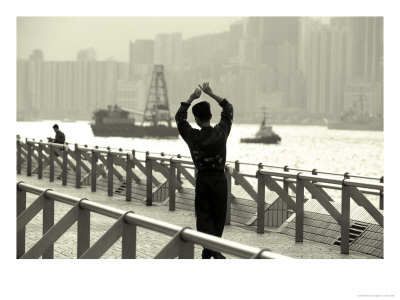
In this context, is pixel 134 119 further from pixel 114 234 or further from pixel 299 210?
pixel 114 234

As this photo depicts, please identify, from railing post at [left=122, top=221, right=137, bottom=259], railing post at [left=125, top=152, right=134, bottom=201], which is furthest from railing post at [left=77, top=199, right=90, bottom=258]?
railing post at [left=125, top=152, right=134, bottom=201]

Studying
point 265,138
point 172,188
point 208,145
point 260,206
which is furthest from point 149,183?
point 265,138

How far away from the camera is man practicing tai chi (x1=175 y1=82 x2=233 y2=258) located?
7.55 meters

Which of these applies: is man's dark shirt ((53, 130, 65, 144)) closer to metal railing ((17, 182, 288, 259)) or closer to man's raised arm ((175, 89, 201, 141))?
metal railing ((17, 182, 288, 259))

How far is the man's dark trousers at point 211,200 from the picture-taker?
7605 mm

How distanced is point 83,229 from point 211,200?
1.55m

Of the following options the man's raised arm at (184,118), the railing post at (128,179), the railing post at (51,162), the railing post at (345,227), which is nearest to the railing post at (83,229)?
the man's raised arm at (184,118)

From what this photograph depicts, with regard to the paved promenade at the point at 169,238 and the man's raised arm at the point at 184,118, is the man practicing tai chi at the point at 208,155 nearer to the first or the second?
the man's raised arm at the point at 184,118
